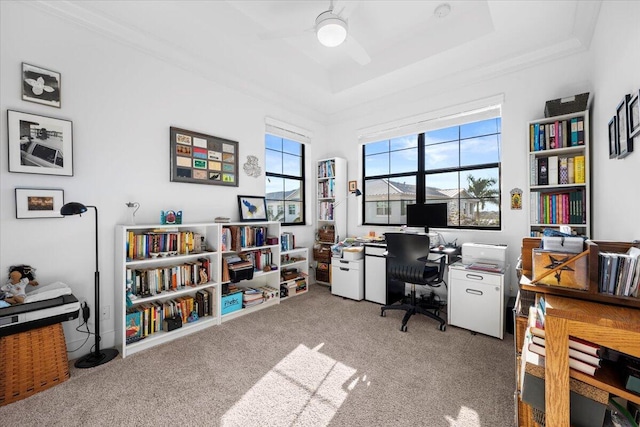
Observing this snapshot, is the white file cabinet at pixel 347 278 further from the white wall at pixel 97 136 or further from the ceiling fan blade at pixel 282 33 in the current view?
the ceiling fan blade at pixel 282 33

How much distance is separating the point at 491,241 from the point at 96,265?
400cm

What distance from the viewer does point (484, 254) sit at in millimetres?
2820

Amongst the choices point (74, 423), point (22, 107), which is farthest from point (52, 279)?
point (22, 107)

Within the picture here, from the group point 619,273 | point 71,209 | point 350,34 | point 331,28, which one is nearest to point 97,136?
point 71,209

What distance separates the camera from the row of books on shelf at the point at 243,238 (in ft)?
10.0

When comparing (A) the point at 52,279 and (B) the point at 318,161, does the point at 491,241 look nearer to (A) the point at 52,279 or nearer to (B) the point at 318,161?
(B) the point at 318,161

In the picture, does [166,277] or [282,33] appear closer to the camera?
[282,33]

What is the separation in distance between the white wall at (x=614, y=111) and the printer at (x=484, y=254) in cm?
73

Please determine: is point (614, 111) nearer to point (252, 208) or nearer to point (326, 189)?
point (326, 189)

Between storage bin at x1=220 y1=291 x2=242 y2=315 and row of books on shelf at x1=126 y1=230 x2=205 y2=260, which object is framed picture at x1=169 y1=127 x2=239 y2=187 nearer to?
row of books on shelf at x1=126 y1=230 x2=205 y2=260

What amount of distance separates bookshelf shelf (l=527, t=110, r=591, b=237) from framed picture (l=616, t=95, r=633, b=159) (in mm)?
1066

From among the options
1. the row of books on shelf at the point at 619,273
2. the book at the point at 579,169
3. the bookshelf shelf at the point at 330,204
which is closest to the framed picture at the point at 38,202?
the bookshelf shelf at the point at 330,204

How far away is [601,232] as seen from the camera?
217 cm

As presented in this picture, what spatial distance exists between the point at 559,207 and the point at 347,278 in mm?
2432
